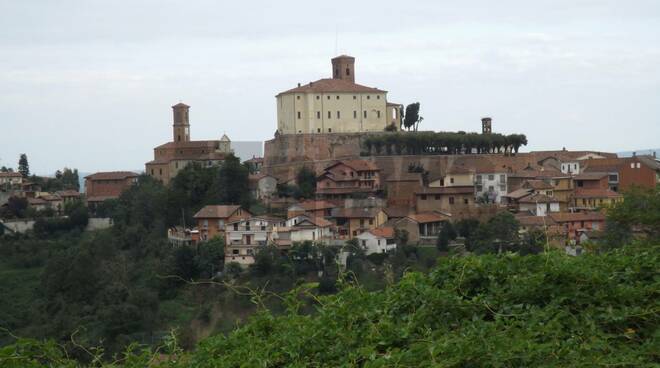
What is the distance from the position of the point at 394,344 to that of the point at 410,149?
130 ft

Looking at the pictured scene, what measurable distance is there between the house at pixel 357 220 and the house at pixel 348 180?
2.48 meters

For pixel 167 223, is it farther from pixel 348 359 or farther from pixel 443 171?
pixel 348 359

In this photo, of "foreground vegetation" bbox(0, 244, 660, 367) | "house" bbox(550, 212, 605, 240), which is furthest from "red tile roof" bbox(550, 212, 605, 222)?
"foreground vegetation" bbox(0, 244, 660, 367)

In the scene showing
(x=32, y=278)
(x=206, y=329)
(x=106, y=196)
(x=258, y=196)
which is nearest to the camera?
(x=206, y=329)

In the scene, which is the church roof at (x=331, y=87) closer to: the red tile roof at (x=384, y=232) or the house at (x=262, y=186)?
the house at (x=262, y=186)

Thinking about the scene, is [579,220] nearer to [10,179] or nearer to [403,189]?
[403,189]

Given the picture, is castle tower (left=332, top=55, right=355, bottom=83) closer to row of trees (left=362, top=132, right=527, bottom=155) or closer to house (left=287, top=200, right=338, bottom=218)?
row of trees (left=362, top=132, right=527, bottom=155)

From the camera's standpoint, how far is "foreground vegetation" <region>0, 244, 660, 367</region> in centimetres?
448

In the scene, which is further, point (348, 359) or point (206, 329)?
point (206, 329)

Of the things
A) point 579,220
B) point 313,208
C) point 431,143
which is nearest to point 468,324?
point 579,220

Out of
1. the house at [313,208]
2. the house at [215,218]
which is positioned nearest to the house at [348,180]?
the house at [313,208]

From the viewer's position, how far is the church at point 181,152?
50250 mm

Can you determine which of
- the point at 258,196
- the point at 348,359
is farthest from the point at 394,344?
the point at 258,196

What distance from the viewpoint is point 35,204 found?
152 ft
